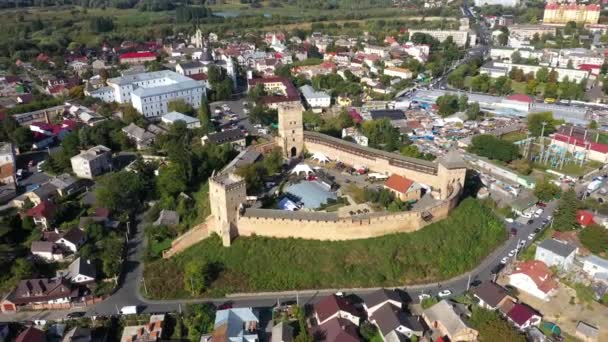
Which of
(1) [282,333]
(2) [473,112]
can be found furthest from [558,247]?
(2) [473,112]

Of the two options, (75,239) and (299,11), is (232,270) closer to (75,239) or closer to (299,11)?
(75,239)

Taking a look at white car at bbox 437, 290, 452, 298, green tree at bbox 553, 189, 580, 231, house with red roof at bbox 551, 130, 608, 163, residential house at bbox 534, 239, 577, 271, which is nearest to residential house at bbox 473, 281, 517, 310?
white car at bbox 437, 290, 452, 298

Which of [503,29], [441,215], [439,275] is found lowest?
[439,275]

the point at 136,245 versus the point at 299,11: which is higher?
the point at 299,11

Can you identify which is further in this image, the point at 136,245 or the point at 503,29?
the point at 503,29

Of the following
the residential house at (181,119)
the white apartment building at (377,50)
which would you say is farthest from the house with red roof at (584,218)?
the white apartment building at (377,50)

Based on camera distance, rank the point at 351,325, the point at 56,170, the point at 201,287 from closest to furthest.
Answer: the point at 351,325 < the point at 201,287 < the point at 56,170

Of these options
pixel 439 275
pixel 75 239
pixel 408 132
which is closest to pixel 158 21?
pixel 408 132

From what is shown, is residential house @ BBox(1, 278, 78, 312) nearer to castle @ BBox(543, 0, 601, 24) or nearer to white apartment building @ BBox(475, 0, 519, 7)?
castle @ BBox(543, 0, 601, 24)
